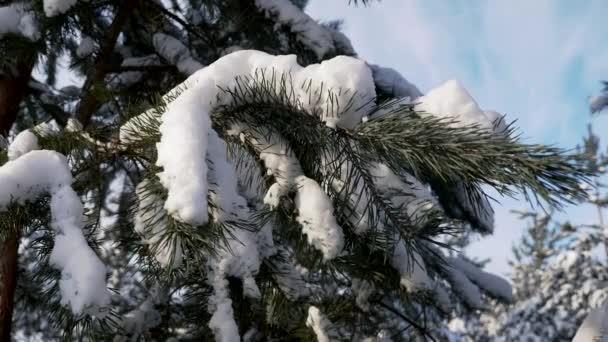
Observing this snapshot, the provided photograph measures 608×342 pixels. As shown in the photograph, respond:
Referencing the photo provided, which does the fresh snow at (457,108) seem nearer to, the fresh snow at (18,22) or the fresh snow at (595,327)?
the fresh snow at (595,327)

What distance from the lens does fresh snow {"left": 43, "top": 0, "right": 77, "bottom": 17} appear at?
7.42 feet

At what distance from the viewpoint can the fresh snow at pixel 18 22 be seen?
2449mm

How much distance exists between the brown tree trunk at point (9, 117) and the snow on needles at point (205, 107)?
1489mm

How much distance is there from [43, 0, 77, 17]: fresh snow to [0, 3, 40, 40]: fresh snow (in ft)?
0.63

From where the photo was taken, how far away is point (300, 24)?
9.66 feet

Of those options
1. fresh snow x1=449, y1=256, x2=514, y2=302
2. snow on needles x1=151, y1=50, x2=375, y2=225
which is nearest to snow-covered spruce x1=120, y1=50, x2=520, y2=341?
snow on needles x1=151, y1=50, x2=375, y2=225

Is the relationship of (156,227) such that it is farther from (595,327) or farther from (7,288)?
(595,327)

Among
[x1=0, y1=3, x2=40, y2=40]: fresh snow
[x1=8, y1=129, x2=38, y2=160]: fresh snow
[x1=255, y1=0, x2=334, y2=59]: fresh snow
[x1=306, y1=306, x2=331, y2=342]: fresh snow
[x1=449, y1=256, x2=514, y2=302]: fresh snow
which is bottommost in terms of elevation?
[x1=306, y1=306, x2=331, y2=342]: fresh snow

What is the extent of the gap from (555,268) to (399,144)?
1297 centimetres

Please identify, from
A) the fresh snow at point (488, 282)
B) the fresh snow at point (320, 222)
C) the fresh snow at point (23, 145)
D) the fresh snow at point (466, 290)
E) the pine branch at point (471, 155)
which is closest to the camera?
the pine branch at point (471, 155)

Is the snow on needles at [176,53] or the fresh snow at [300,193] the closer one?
the fresh snow at [300,193]

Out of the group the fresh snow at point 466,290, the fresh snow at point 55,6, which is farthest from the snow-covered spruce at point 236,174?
the fresh snow at point 466,290

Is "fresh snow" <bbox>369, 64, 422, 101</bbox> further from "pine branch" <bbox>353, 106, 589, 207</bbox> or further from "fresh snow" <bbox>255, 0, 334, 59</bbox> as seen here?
"pine branch" <bbox>353, 106, 589, 207</bbox>

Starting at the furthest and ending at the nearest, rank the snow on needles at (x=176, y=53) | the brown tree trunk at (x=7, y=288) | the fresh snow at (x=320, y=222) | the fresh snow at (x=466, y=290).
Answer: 1. the fresh snow at (x=466, y=290)
2. the snow on needles at (x=176, y=53)
3. the brown tree trunk at (x=7, y=288)
4. the fresh snow at (x=320, y=222)
